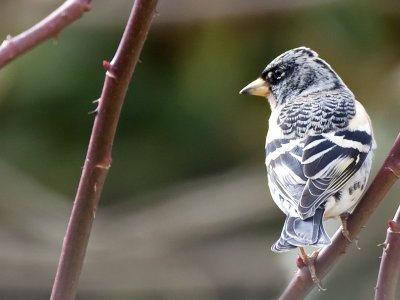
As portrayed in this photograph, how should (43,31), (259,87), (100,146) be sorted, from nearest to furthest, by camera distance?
(43,31), (100,146), (259,87)

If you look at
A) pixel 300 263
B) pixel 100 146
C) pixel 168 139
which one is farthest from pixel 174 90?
pixel 100 146

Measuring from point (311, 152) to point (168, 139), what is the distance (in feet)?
8.81

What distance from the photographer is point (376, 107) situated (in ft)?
14.0

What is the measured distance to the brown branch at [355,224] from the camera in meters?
1.70

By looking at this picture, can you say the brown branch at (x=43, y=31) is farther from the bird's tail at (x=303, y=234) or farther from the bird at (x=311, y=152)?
the bird's tail at (x=303, y=234)

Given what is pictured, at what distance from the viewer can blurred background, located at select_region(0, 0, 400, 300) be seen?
474 centimetres

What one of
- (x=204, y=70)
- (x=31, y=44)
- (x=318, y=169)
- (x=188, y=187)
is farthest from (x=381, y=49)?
(x=31, y=44)

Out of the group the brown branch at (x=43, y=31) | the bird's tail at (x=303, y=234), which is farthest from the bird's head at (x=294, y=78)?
the brown branch at (x=43, y=31)

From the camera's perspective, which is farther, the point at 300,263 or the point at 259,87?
the point at 259,87

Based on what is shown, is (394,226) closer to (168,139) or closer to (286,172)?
(286,172)

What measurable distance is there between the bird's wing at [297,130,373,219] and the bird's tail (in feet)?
0.08

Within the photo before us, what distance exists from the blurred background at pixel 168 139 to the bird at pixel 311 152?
4.88 ft

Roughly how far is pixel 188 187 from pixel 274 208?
0.57m

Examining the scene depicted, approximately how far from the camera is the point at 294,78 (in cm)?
318
